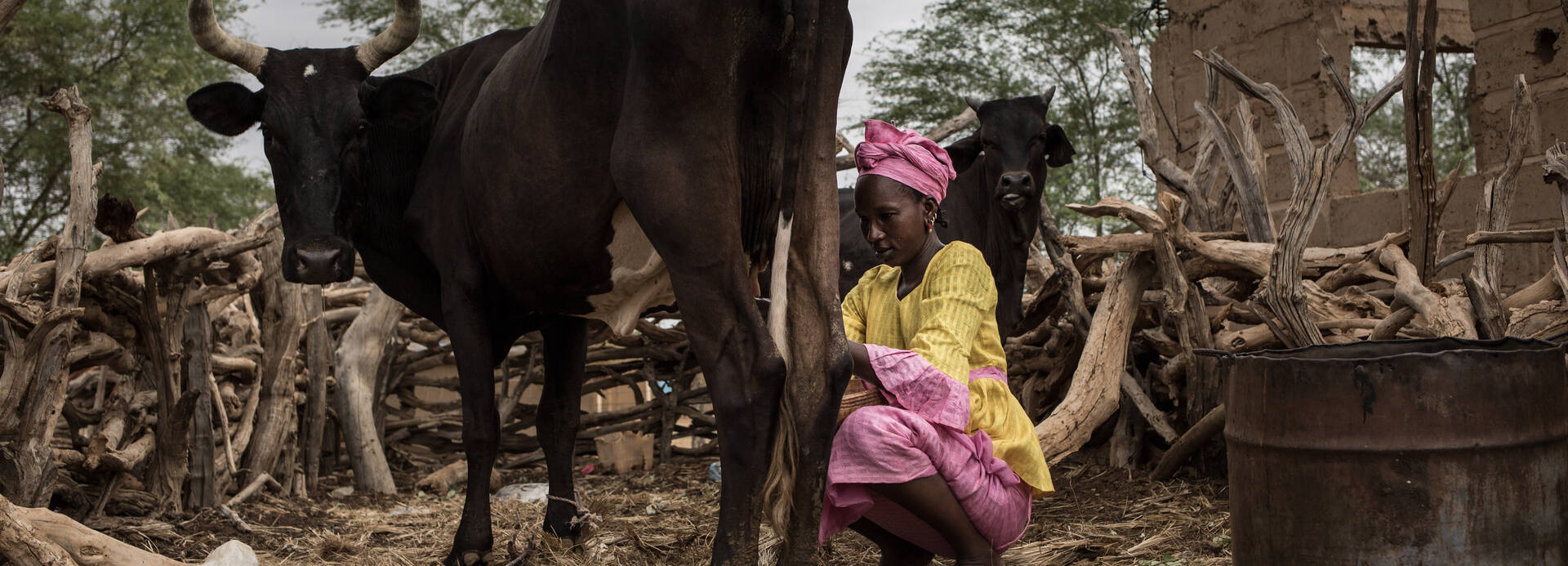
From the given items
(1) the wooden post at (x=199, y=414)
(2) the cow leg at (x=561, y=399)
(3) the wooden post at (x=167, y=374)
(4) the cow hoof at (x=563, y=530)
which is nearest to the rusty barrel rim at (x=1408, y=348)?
(4) the cow hoof at (x=563, y=530)

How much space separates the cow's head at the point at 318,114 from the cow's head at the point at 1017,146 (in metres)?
2.48

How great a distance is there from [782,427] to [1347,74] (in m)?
6.14

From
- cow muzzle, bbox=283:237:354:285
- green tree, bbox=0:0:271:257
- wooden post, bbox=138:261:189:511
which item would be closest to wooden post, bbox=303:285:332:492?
wooden post, bbox=138:261:189:511

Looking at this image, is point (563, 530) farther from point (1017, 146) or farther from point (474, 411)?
point (1017, 146)

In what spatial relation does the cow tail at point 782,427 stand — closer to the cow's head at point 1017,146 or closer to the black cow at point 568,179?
the black cow at point 568,179

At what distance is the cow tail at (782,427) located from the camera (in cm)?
253

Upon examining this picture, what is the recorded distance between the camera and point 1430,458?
2.20m

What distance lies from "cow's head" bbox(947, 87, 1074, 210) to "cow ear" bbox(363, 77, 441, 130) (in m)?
2.45

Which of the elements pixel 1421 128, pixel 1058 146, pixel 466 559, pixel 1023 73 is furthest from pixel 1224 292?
pixel 1023 73

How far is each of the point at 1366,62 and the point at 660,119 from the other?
63.9ft

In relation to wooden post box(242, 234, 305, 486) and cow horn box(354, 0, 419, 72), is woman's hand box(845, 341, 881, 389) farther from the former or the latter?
wooden post box(242, 234, 305, 486)

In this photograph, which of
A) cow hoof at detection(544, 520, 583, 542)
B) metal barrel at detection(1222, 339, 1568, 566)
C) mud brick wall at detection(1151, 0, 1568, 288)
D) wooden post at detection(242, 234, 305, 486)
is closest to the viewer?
metal barrel at detection(1222, 339, 1568, 566)

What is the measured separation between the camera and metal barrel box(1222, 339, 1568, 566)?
2193 millimetres

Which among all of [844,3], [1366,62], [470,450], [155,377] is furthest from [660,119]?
[1366,62]
